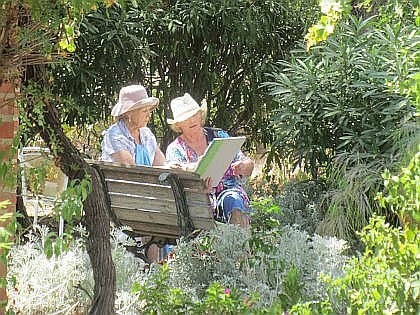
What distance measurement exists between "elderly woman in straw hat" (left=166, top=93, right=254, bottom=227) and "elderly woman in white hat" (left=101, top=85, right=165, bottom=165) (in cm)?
18

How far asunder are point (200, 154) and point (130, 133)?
1.57 feet

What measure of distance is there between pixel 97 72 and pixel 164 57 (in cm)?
80

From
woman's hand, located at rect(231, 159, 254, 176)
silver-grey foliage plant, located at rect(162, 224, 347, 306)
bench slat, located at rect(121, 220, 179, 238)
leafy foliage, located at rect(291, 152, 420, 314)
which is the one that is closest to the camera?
leafy foliage, located at rect(291, 152, 420, 314)

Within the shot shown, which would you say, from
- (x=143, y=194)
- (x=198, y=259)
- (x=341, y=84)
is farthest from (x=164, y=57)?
(x=198, y=259)

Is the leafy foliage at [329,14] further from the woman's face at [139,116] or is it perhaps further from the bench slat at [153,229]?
the woman's face at [139,116]

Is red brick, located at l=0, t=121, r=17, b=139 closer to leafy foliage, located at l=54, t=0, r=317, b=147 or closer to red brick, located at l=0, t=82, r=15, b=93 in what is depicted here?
red brick, located at l=0, t=82, r=15, b=93

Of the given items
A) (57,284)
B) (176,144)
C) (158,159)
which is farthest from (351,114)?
(57,284)

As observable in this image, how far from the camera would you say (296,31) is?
726 centimetres

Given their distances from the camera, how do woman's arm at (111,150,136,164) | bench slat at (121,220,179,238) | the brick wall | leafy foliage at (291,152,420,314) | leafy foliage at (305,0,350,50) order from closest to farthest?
1. leafy foliage at (305,0,350,50)
2. leafy foliage at (291,152,420,314)
3. the brick wall
4. bench slat at (121,220,179,238)
5. woman's arm at (111,150,136,164)

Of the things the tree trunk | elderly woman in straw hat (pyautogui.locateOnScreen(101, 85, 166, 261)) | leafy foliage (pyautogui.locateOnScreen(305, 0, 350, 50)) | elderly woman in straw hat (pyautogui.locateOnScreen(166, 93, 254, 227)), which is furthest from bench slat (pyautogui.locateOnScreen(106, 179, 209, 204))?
leafy foliage (pyautogui.locateOnScreen(305, 0, 350, 50))

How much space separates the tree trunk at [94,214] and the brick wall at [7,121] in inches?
4.4

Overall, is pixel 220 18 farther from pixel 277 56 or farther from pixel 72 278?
pixel 72 278

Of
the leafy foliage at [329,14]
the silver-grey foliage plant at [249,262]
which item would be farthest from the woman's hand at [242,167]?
the leafy foliage at [329,14]

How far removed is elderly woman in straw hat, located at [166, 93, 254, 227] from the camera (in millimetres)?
5016
